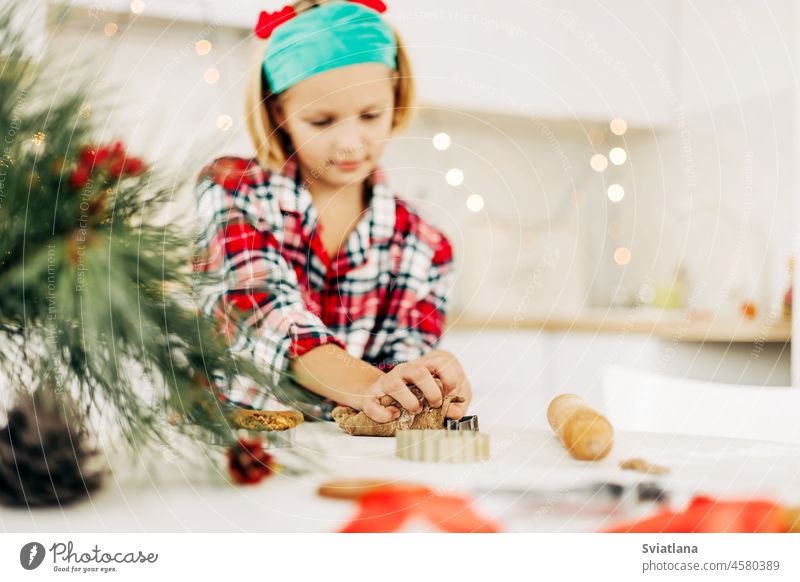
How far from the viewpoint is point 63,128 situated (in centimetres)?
49

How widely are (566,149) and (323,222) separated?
19cm

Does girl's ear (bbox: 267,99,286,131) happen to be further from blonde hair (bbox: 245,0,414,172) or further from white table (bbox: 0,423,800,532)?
white table (bbox: 0,423,800,532)

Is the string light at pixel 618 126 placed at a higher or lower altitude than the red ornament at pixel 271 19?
lower

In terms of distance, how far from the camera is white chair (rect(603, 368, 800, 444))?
1.90ft

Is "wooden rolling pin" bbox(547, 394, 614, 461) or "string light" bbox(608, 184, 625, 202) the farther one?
"string light" bbox(608, 184, 625, 202)

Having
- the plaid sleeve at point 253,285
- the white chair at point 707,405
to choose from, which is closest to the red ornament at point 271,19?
the plaid sleeve at point 253,285

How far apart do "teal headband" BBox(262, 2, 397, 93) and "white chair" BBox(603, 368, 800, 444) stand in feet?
0.97

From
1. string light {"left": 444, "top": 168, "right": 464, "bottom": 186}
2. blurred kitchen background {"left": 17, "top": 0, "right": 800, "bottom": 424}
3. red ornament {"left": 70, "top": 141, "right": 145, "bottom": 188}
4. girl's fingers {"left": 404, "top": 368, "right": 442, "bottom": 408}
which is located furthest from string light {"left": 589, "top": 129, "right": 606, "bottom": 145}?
red ornament {"left": 70, "top": 141, "right": 145, "bottom": 188}

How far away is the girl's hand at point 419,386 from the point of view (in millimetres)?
517

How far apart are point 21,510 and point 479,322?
321 mm

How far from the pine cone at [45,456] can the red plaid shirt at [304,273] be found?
4.0 inches

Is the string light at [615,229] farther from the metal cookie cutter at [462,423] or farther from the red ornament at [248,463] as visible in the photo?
the red ornament at [248,463]

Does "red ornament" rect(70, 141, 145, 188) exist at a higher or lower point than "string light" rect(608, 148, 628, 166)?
higher

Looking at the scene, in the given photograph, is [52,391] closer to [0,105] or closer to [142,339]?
[142,339]
